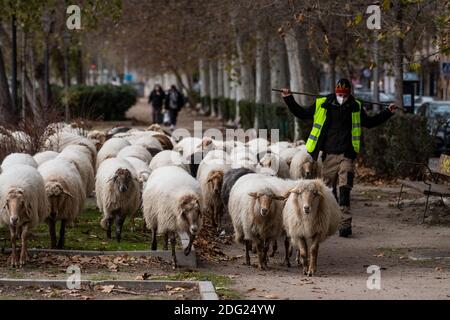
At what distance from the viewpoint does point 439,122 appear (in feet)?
79.6

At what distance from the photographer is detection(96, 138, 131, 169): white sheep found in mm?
19956

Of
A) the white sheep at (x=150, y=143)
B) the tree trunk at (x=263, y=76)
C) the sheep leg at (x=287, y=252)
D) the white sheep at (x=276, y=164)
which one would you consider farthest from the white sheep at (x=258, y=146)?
the tree trunk at (x=263, y=76)

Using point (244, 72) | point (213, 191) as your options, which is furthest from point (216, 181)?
point (244, 72)

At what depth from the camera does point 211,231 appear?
17234 millimetres

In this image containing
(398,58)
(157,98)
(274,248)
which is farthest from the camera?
(157,98)

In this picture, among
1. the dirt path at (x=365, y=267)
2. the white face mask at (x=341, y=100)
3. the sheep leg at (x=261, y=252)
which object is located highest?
the white face mask at (x=341, y=100)

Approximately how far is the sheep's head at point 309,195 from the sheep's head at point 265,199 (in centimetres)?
35

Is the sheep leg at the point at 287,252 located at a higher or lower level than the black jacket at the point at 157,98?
lower

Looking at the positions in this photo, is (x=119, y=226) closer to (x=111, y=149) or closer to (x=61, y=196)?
(x=61, y=196)

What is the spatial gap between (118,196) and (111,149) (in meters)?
4.90

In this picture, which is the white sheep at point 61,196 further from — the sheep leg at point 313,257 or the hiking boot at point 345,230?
the hiking boot at point 345,230

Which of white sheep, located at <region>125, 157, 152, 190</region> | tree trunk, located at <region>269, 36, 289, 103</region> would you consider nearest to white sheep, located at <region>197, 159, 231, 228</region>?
white sheep, located at <region>125, 157, 152, 190</region>

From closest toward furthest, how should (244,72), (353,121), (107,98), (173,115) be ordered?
(353,121) → (173,115) → (244,72) → (107,98)

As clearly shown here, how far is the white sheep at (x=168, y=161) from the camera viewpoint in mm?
18359
